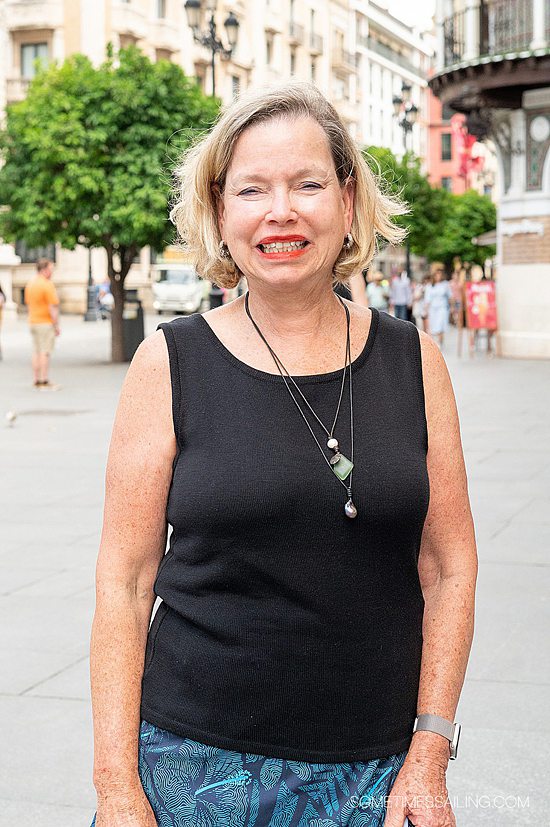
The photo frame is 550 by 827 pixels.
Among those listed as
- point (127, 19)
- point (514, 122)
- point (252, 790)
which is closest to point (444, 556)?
point (252, 790)

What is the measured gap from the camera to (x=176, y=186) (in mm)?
2590

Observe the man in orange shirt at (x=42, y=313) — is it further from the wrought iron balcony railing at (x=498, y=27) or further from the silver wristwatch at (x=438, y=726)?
the silver wristwatch at (x=438, y=726)

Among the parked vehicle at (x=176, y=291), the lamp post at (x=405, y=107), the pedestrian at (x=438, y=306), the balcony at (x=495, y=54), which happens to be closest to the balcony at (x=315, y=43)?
the parked vehicle at (x=176, y=291)

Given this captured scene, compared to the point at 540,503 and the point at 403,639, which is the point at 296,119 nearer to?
the point at 403,639

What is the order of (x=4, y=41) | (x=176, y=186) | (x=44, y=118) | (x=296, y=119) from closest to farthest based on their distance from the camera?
1. (x=296, y=119)
2. (x=176, y=186)
3. (x=44, y=118)
4. (x=4, y=41)

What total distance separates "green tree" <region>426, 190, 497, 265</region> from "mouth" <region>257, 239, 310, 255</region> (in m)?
57.5

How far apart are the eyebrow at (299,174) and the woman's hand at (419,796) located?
966 mm

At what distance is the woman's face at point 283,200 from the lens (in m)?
2.08

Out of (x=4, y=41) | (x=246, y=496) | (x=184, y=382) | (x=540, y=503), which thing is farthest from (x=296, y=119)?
(x=4, y=41)

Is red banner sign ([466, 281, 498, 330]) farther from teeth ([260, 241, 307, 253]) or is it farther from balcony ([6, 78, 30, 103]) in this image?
balcony ([6, 78, 30, 103])

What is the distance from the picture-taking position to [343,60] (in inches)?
2963

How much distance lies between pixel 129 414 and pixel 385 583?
50 cm

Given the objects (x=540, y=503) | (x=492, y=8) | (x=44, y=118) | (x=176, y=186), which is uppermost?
(x=492, y=8)

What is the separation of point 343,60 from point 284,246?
7622cm
